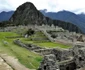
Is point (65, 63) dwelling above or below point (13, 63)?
above

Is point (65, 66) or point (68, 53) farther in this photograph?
point (68, 53)

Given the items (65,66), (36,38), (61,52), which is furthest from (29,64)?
(36,38)

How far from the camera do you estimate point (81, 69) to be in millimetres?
22203

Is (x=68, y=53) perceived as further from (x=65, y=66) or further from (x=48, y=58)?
Answer: (x=48, y=58)

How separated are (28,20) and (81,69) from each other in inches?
7024

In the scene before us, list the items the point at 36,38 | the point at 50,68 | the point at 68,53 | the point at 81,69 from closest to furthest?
the point at 50,68, the point at 81,69, the point at 68,53, the point at 36,38

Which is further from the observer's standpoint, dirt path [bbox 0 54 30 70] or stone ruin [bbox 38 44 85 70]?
dirt path [bbox 0 54 30 70]

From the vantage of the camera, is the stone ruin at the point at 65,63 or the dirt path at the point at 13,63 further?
the dirt path at the point at 13,63

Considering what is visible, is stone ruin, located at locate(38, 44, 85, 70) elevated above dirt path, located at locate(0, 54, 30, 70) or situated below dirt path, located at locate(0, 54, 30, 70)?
above

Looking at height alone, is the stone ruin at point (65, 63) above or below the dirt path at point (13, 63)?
above

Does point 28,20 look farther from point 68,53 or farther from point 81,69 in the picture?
point 81,69

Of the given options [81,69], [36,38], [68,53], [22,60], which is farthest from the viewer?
[36,38]

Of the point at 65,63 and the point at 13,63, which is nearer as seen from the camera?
the point at 65,63

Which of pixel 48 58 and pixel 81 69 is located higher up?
pixel 48 58
